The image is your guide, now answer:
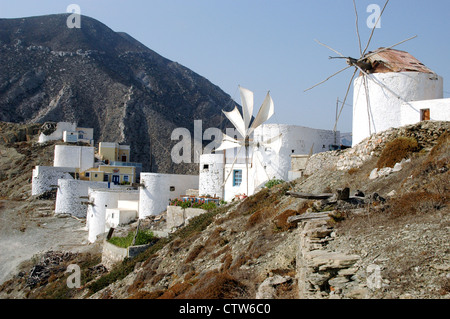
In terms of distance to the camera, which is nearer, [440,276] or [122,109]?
[440,276]

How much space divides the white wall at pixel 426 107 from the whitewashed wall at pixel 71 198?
28362 millimetres

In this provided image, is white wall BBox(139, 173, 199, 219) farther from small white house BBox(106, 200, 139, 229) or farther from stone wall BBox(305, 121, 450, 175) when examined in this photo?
stone wall BBox(305, 121, 450, 175)

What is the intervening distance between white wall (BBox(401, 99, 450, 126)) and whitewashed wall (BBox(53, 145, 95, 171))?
121 feet

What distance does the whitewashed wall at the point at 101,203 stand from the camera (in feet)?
98.0

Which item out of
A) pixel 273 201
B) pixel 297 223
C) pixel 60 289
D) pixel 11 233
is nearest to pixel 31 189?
pixel 11 233

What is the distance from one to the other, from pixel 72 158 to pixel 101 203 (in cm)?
1725

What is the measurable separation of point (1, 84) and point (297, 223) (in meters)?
80.2

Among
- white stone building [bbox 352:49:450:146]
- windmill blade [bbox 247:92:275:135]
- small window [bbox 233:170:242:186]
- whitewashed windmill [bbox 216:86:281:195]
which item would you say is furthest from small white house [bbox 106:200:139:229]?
white stone building [bbox 352:49:450:146]

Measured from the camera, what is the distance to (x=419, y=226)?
7438 millimetres

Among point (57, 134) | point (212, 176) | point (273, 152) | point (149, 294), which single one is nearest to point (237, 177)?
point (212, 176)

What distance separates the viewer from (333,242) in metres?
7.83

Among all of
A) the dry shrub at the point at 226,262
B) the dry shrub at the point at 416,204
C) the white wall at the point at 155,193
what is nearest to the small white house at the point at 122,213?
the white wall at the point at 155,193

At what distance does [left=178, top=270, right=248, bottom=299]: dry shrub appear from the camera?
834 centimetres
